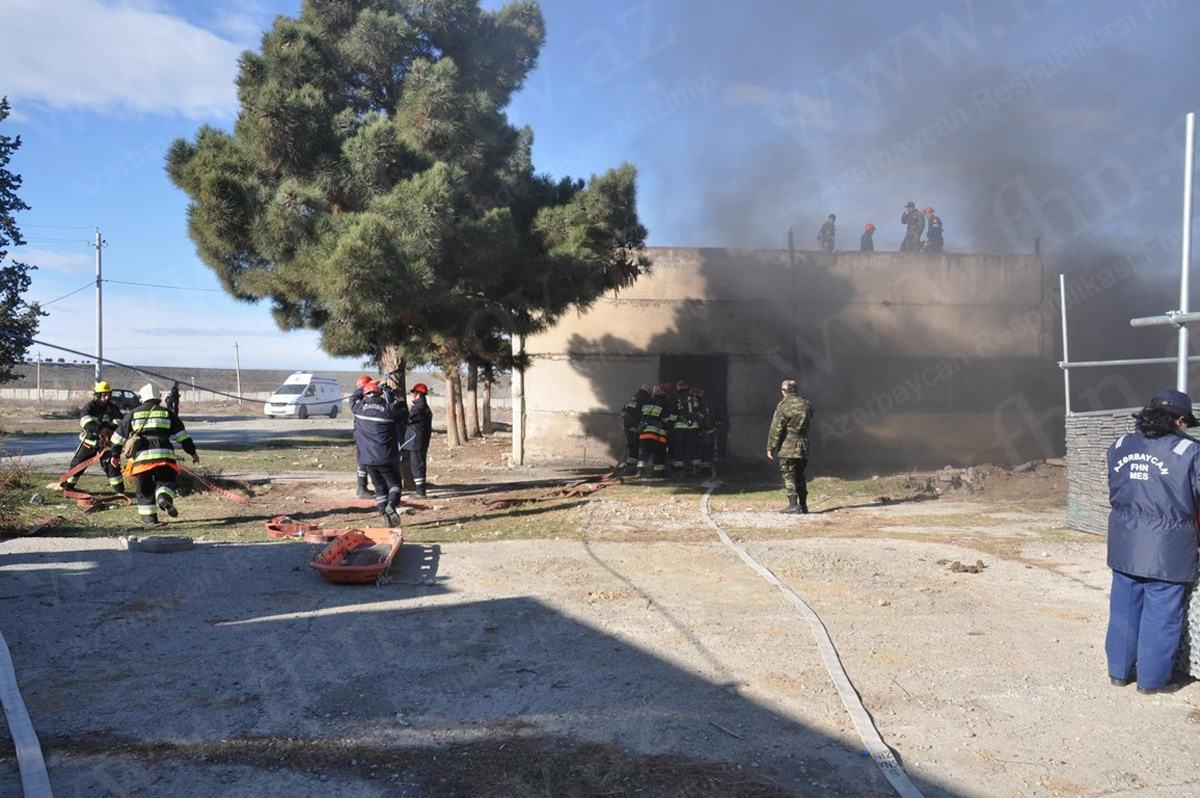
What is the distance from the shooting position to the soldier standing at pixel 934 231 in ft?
59.0

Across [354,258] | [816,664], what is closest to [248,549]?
[354,258]

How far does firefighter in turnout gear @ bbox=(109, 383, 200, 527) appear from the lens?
9.08 m

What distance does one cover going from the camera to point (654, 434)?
14.7m

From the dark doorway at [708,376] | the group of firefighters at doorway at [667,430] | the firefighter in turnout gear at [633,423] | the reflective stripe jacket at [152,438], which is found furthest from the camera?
the dark doorway at [708,376]

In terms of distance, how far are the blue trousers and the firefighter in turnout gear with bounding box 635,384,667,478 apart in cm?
1020

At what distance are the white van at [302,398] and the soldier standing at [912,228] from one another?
22.5 metres

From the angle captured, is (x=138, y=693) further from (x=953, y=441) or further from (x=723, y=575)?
(x=953, y=441)

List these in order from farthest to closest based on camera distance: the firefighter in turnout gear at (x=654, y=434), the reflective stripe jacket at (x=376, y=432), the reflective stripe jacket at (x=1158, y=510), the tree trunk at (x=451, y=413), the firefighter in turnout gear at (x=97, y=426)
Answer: the tree trunk at (x=451, y=413) → the firefighter in turnout gear at (x=654, y=434) → the firefighter in turnout gear at (x=97, y=426) → the reflective stripe jacket at (x=376, y=432) → the reflective stripe jacket at (x=1158, y=510)

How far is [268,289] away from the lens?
40.0ft

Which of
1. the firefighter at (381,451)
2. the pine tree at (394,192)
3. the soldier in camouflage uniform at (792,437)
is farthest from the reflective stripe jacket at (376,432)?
the soldier in camouflage uniform at (792,437)

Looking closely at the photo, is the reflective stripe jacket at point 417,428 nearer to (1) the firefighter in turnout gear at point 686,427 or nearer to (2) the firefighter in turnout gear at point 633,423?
(2) the firefighter in turnout gear at point 633,423

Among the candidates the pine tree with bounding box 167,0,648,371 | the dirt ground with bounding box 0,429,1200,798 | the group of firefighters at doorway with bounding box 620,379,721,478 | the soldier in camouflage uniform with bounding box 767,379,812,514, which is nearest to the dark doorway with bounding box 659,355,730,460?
the group of firefighters at doorway with bounding box 620,379,721,478

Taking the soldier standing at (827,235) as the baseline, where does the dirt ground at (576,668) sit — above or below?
below

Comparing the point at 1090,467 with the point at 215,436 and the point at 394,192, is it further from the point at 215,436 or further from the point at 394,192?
the point at 215,436
